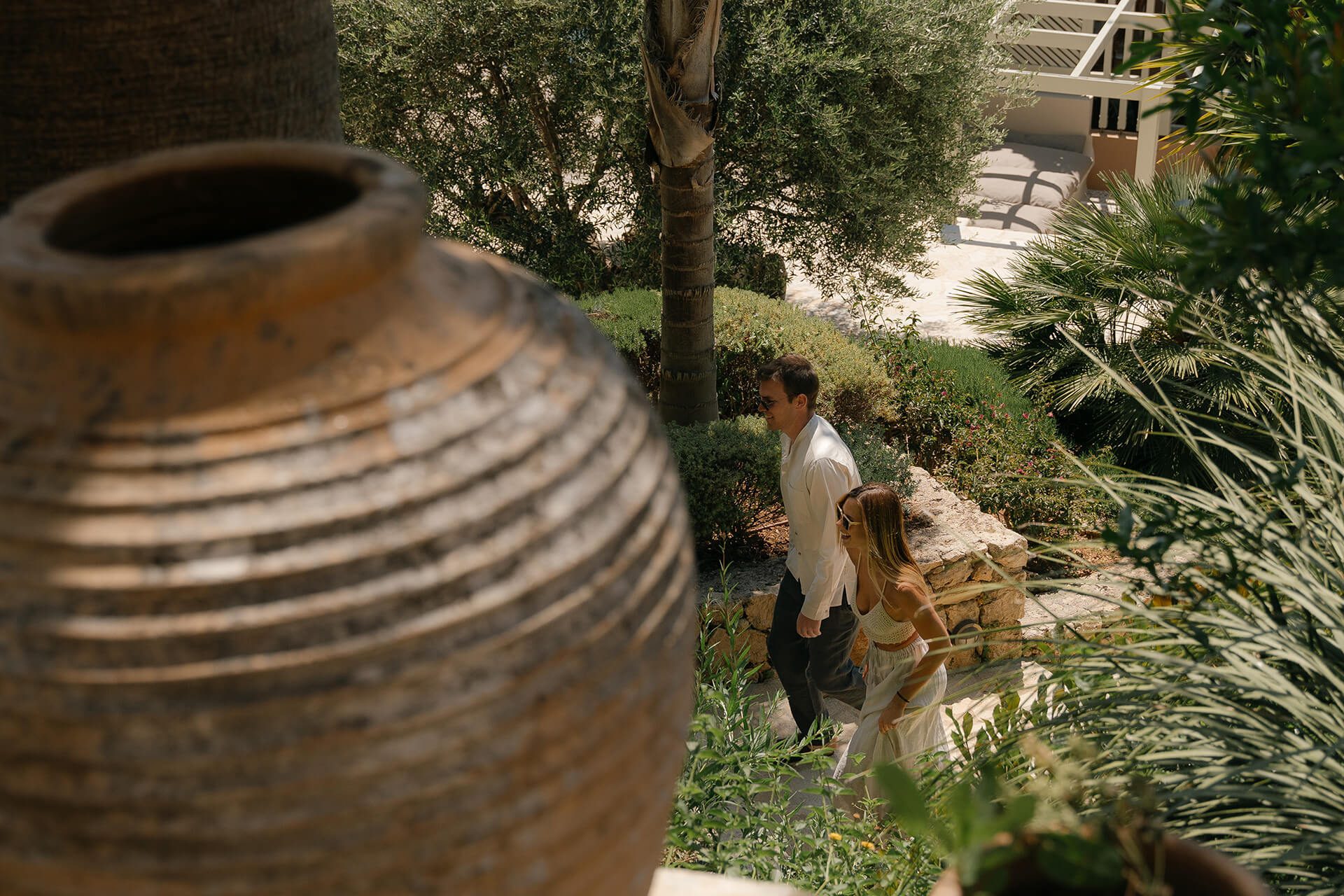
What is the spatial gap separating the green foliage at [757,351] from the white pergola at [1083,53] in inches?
190

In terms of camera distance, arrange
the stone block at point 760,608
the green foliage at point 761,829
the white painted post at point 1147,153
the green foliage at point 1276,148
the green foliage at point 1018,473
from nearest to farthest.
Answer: the green foliage at point 1276,148
the green foliage at point 761,829
the stone block at point 760,608
the green foliage at point 1018,473
the white painted post at point 1147,153

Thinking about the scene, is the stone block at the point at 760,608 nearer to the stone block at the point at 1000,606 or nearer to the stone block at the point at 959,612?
the stone block at the point at 959,612

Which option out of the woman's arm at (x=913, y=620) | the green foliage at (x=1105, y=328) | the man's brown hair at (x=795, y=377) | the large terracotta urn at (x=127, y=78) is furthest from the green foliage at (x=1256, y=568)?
the green foliage at (x=1105, y=328)

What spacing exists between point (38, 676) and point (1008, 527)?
643 cm

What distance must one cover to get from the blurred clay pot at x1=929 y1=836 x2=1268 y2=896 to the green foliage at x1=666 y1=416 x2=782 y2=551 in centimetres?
425

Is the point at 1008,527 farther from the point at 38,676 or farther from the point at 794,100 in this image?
the point at 38,676

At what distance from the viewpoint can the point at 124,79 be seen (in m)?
2.87

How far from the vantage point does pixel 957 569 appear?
20.5 feet

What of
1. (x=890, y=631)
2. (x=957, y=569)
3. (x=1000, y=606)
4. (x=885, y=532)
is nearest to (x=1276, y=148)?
(x=885, y=532)

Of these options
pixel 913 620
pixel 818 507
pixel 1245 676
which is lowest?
pixel 913 620

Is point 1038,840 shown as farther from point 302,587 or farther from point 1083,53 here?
point 1083,53

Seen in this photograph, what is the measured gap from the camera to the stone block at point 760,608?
229 inches

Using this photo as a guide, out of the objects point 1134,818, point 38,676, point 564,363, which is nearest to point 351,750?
point 38,676

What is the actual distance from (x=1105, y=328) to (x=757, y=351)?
98.3 inches
